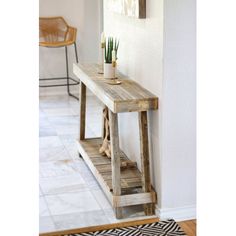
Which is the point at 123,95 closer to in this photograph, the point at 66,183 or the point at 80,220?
the point at 80,220

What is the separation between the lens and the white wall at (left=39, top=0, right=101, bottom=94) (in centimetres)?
643

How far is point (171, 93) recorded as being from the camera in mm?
3092

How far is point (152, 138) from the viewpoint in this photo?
10.9 ft

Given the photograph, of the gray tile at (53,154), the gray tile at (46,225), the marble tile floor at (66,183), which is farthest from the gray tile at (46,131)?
the gray tile at (46,225)

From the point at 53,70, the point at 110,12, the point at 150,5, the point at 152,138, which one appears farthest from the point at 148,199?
the point at 53,70

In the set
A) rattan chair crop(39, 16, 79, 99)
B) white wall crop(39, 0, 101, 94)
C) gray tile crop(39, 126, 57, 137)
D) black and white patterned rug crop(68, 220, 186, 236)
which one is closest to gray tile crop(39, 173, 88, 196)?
black and white patterned rug crop(68, 220, 186, 236)

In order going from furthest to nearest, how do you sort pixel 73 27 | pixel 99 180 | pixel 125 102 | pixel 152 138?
pixel 73 27
pixel 99 180
pixel 152 138
pixel 125 102

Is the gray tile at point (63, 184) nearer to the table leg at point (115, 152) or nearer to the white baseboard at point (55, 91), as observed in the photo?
the table leg at point (115, 152)

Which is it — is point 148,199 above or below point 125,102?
below

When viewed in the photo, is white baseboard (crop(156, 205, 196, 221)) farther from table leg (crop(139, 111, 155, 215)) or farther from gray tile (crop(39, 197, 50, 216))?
gray tile (crop(39, 197, 50, 216))

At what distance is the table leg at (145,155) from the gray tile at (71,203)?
0.36 m

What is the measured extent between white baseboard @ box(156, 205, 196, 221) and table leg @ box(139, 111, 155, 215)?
75mm
